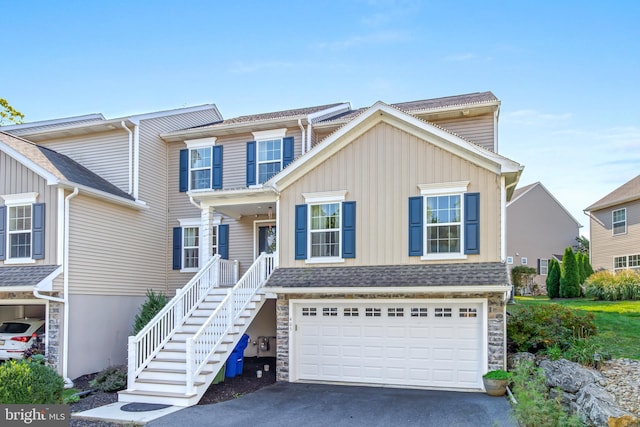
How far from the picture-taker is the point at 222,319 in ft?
41.3

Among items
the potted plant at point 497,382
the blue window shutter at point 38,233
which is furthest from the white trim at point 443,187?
the blue window shutter at point 38,233

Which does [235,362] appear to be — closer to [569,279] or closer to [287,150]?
[287,150]

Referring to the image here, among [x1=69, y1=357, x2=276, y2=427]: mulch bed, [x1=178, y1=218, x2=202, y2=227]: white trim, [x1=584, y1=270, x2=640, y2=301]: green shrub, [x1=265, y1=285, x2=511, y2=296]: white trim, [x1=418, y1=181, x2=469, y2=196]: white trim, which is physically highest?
[x1=418, y1=181, x2=469, y2=196]: white trim

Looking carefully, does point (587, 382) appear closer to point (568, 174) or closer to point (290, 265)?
point (290, 265)

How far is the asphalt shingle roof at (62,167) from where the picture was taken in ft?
47.6

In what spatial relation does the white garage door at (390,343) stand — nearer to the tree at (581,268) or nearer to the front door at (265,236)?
the front door at (265,236)

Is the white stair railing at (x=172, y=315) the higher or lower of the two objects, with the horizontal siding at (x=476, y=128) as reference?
lower

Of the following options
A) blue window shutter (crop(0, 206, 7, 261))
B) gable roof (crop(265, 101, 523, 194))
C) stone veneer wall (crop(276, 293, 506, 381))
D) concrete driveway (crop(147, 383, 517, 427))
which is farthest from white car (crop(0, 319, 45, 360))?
gable roof (crop(265, 101, 523, 194))

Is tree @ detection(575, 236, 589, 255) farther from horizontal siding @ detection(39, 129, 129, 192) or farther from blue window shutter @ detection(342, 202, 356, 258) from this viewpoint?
horizontal siding @ detection(39, 129, 129, 192)

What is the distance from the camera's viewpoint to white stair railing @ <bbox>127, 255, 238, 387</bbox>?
1192 cm

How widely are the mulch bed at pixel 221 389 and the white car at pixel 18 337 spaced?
1812mm

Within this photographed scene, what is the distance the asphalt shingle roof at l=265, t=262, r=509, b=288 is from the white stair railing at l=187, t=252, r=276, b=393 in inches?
33.2

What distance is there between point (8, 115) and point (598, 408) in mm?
33696

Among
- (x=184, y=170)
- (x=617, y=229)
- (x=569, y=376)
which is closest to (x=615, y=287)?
(x=617, y=229)
